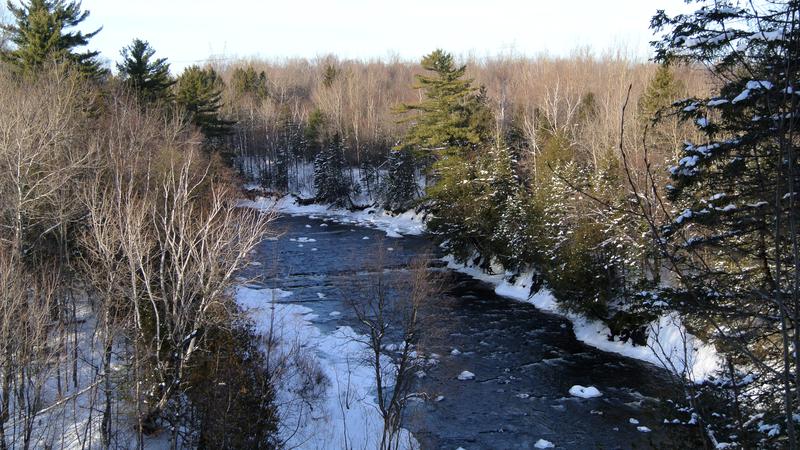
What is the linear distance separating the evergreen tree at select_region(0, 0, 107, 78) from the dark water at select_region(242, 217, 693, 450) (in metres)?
13.8

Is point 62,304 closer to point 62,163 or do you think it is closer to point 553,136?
point 62,163

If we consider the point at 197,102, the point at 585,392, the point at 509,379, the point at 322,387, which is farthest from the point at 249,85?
the point at 585,392

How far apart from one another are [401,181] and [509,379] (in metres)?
33.8

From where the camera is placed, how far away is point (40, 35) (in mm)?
27047

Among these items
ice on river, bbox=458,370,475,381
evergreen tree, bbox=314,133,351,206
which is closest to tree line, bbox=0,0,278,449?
ice on river, bbox=458,370,475,381

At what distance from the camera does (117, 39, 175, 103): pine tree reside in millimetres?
34188

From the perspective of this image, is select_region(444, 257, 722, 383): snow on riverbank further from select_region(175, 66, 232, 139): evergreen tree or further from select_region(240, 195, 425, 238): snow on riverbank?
select_region(175, 66, 232, 139): evergreen tree

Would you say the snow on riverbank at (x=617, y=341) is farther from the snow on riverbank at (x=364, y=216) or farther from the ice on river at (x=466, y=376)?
the snow on riverbank at (x=364, y=216)

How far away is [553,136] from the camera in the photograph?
2917cm

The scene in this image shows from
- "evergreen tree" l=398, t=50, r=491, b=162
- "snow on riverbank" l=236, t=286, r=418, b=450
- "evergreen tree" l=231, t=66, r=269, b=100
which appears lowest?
"snow on riverbank" l=236, t=286, r=418, b=450

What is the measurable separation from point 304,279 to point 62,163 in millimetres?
13379

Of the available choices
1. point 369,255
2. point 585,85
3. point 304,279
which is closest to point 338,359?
point 304,279

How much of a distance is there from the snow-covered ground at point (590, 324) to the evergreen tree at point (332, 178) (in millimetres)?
2903

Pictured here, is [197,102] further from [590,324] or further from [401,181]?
[590,324]
